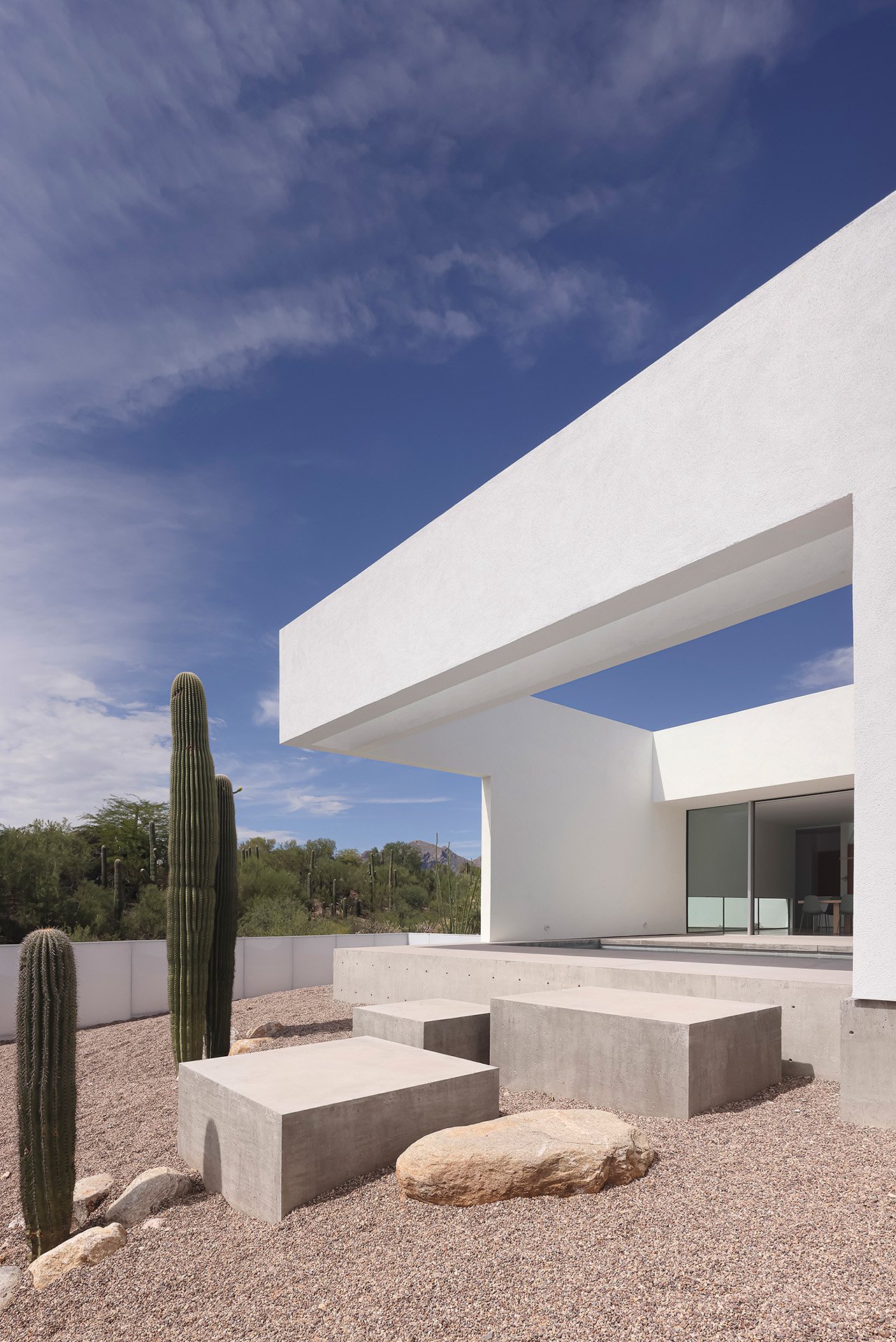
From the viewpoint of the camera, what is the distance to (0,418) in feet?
37.2

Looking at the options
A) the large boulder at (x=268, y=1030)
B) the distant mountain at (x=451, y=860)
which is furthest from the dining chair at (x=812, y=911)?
the large boulder at (x=268, y=1030)

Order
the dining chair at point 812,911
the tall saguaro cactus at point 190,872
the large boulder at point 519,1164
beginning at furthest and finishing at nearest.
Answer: the dining chair at point 812,911
the tall saguaro cactus at point 190,872
the large boulder at point 519,1164

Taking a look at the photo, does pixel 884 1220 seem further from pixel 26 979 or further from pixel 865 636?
pixel 26 979

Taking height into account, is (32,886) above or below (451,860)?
above

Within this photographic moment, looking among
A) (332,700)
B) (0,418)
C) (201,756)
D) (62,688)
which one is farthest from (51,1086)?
(62,688)

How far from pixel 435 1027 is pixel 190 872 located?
2.58 meters

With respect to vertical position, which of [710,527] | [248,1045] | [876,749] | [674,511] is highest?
[674,511]

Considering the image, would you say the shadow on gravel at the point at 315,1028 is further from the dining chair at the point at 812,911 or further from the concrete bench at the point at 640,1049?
the dining chair at the point at 812,911

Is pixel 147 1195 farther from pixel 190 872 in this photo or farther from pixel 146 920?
pixel 146 920

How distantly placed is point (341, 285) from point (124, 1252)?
11155 millimetres

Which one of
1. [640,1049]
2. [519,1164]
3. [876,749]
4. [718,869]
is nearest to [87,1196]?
[519,1164]

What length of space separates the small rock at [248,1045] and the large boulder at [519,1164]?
4.60 metres

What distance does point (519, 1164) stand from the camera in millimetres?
3326

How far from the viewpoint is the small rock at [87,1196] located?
13.6 ft
